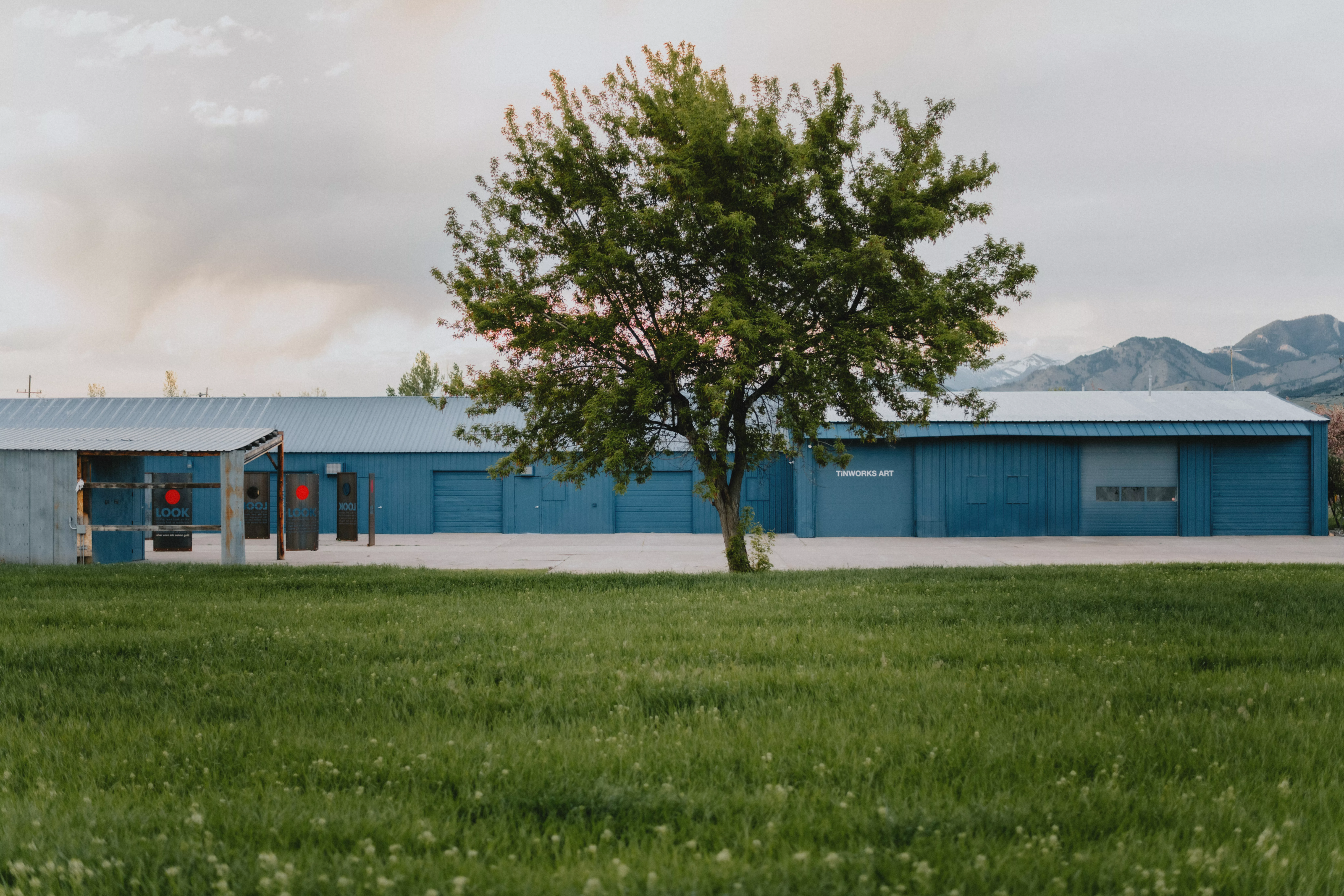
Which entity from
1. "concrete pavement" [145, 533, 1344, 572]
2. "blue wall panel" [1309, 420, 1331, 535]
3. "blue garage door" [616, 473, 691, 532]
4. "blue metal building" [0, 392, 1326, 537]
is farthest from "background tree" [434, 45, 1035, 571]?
"blue wall panel" [1309, 420, 1331, 535]

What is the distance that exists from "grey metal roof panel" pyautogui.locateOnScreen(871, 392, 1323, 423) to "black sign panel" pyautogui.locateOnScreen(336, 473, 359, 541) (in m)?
17.5

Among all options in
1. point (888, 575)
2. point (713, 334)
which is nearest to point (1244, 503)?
point (888, 575)

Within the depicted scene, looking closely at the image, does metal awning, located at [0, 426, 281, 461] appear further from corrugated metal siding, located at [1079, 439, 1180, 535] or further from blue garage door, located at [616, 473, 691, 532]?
corrugated metal siding, located at [1079, 439, 1180, 535]

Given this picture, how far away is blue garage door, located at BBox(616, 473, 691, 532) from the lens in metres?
36.7

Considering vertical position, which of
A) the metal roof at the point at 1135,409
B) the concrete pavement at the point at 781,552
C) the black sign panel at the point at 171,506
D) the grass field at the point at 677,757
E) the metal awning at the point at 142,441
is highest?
the metal roof at the point at 1135,409

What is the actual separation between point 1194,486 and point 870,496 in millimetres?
11848

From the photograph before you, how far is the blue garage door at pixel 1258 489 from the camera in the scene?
108ft

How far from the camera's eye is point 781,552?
2595 centimetres

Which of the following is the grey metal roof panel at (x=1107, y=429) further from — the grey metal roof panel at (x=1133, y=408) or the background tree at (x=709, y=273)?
the background tree at (x=709, y=273)

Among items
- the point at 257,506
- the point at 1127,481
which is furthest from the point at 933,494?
the point at 257,506

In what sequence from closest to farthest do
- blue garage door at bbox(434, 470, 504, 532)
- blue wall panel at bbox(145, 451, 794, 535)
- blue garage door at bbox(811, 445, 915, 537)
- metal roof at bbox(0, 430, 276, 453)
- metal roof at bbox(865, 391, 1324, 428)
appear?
metal roof at bbox(0, 430, 276, 453) → metal roof at bbox(865, 391, 1324, 428) → blue garage door at bbox(811, 445, 915, 537) → blue wall panel at bbox(145, 451, 794, 535) → blue garage door at bbox(434, 470, 504, 532)

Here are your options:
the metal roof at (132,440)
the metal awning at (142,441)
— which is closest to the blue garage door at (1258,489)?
the metal awning at (142,441)

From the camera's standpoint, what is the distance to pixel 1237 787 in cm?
425

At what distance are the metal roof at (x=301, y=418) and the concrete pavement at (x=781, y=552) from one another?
18.0 ft
